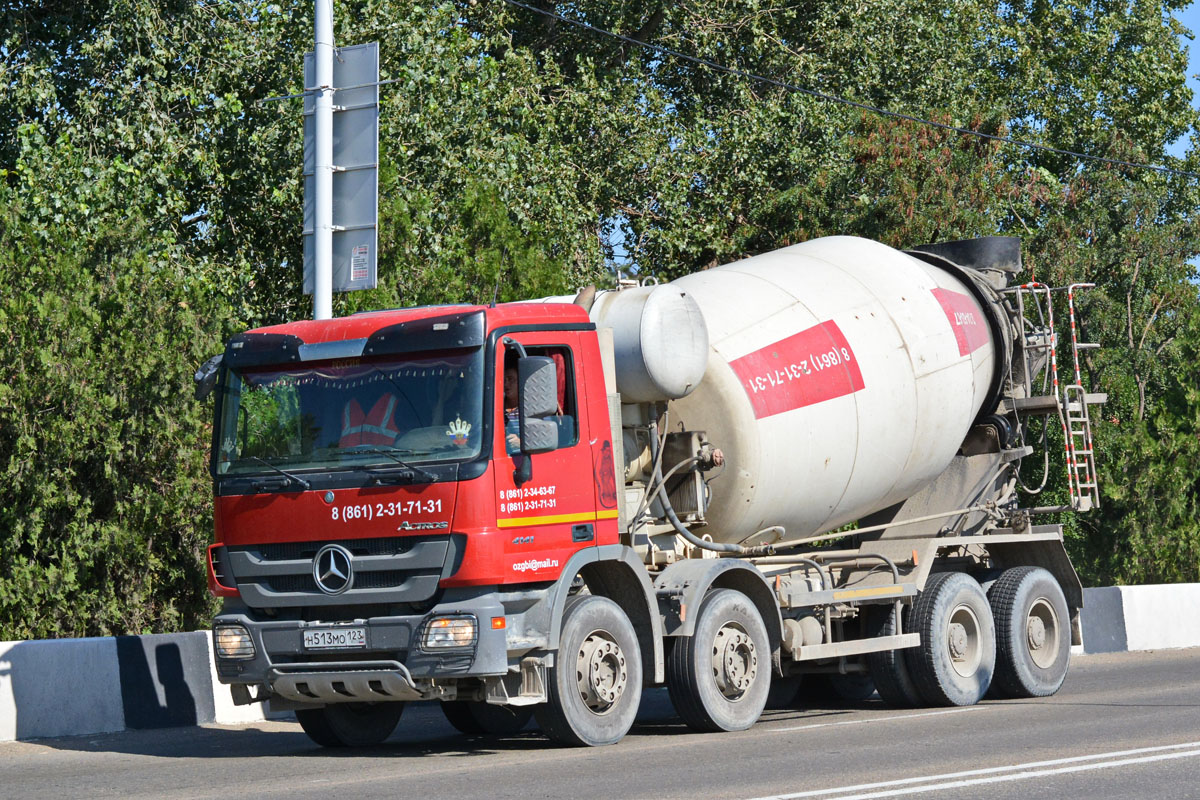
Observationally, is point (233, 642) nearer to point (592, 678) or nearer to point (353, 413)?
point (353, 413)

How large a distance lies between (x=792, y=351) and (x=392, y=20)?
9880 millimetres

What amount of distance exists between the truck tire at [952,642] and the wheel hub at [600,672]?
3462mm

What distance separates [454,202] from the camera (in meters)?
18.5

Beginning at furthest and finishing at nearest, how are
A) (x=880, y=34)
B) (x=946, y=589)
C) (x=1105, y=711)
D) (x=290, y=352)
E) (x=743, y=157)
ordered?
(x=880, y=34) < (x=743, y=157) < (x=946, y=589) < (x=1105, y=711) < (x=290, y=352)

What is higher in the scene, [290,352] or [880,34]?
[880,34]

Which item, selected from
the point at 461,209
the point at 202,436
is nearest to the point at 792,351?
the point at 202,436

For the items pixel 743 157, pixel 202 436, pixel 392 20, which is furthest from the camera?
pixel 743 157

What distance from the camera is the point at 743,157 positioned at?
86.2ft

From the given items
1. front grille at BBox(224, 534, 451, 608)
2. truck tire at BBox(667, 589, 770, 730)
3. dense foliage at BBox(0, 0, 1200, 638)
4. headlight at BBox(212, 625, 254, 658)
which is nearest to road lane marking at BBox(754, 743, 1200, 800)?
truck tire at BBox(667, 589, 770, 730)

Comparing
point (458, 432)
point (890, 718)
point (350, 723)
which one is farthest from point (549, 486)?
point (890, 718)

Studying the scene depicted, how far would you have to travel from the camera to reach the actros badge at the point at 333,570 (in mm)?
9672

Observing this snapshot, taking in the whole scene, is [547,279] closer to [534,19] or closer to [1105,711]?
[1105,711]

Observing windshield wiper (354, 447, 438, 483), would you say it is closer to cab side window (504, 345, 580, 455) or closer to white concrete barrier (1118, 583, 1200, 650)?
cab side window (504, 345, 580, 455)

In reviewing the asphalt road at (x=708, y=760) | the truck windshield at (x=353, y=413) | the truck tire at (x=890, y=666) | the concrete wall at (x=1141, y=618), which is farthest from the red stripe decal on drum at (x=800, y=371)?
the concrete wall at (x=1141, y=618)
